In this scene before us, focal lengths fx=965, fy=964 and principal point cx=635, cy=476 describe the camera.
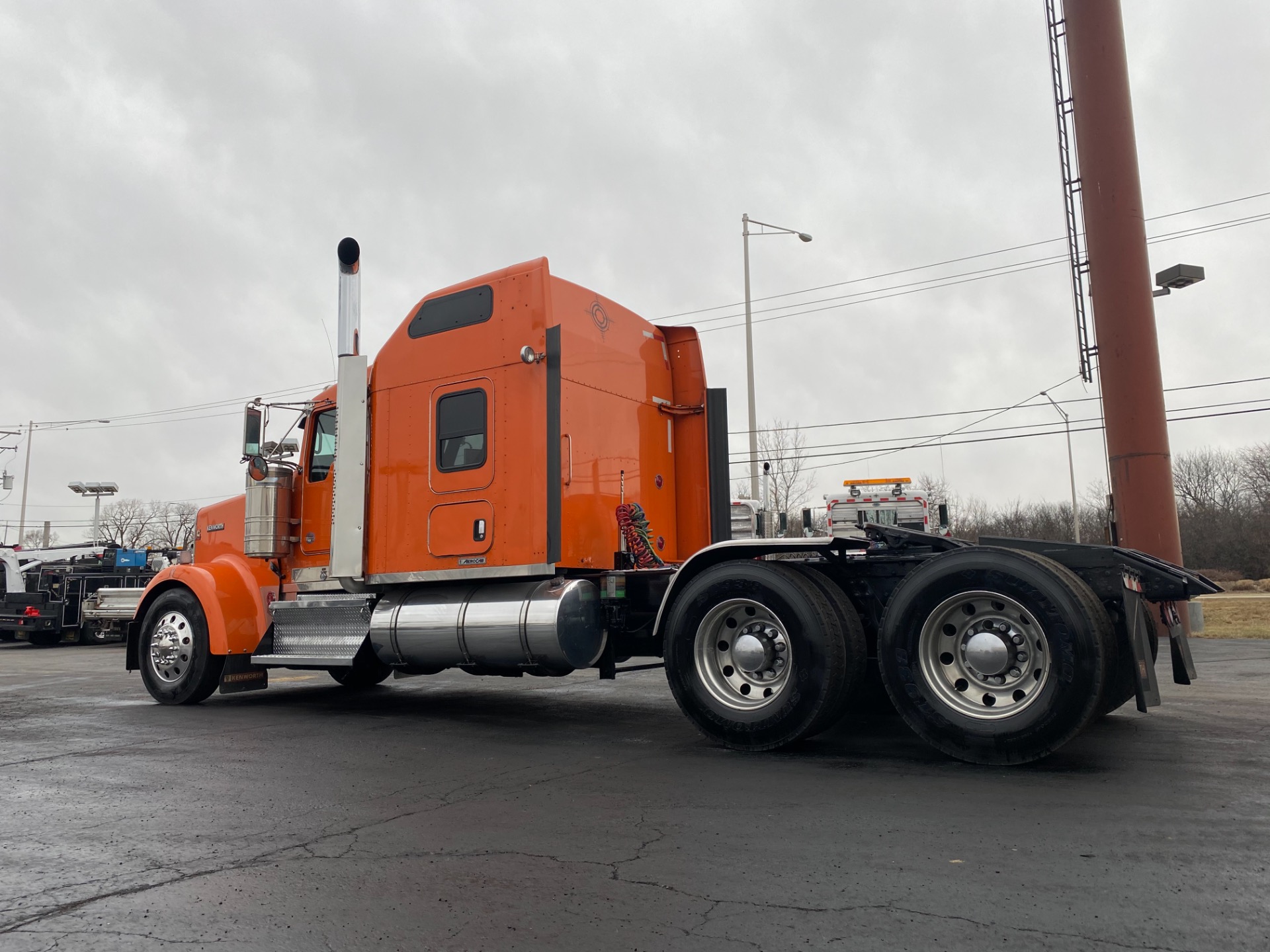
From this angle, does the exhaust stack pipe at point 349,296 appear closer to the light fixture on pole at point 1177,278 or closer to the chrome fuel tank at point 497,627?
the chrome fuel tank at point 497,627

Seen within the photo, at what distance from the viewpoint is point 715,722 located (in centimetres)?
638

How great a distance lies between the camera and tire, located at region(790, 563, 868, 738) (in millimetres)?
6055

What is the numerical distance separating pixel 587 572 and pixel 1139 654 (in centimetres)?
420

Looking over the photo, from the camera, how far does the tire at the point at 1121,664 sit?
5.42 m

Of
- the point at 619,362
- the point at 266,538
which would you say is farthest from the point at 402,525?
the point at 619,362

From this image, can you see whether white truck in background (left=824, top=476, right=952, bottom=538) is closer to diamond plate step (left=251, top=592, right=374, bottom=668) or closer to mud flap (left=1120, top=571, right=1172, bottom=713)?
diamond plate step (left=251, top=592, right=374, bottom=668)

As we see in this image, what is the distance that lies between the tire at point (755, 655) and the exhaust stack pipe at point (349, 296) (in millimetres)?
4211

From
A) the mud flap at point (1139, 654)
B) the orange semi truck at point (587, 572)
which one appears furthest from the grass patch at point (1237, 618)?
the mud flap at point (1139, 654)

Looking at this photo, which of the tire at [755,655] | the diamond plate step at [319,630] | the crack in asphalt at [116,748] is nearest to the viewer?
the tire at [755,655]

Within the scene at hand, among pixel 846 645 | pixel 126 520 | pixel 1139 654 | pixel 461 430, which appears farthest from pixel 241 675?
pixel 126 520

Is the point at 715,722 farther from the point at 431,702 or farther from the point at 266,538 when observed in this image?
the point at 266,538

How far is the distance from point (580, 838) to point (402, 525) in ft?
15.6

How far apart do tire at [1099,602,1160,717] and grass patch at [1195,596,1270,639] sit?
11477 millimetres

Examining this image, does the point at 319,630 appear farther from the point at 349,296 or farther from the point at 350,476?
the point at 349,296
